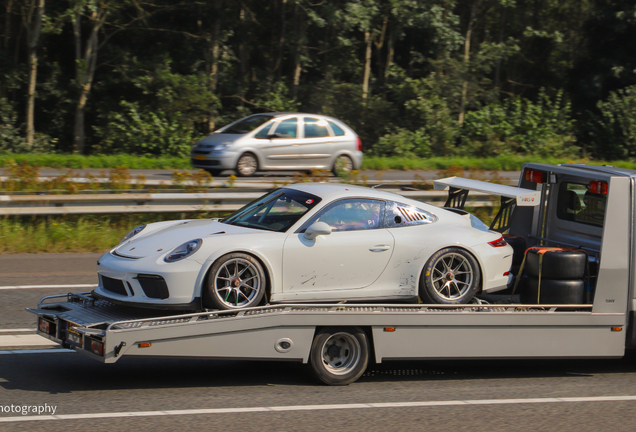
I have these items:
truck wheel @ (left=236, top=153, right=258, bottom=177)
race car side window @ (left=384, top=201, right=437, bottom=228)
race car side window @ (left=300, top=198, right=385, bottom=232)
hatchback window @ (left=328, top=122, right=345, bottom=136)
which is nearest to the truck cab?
race car side window @ (left=384, top=201, right=437, bottom=228)

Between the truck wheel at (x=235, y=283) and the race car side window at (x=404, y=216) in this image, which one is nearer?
the truck wheel at (x=235, y=283)

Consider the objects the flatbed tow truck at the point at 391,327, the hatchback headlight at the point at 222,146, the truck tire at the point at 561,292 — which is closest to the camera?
the flatbed tow truck at the point at 391,327

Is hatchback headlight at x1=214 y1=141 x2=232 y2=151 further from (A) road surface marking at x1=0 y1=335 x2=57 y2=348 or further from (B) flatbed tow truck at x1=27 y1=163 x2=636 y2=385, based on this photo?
(B) flatbed tow truck at x1=27 y1=163 x2=636 y2=385

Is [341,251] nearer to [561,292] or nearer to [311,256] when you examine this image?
[311,256]

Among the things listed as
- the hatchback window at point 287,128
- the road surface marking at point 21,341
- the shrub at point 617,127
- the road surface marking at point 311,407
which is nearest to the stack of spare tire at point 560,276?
the road surface marking at point 311,407

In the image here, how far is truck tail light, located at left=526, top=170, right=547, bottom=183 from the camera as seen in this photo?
7.73m

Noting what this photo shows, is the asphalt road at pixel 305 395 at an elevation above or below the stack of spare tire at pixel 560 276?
below

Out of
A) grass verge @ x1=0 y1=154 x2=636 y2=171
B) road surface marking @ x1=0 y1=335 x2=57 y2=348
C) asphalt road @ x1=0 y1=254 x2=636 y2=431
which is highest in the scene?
grass verge @ x1=0 y1=154 x2=636 y2=171

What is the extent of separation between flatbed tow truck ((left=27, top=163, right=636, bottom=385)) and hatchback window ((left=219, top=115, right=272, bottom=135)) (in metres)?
12.6

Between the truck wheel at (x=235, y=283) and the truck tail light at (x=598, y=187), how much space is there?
3.13 meters

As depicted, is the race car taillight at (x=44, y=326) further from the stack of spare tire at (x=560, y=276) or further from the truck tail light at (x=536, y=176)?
the truck tail light at (x=536, y=176)

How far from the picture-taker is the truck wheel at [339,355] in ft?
19.5

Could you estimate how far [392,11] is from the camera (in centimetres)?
3106

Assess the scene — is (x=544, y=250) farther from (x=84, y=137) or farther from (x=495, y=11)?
(x=495, y=11)
